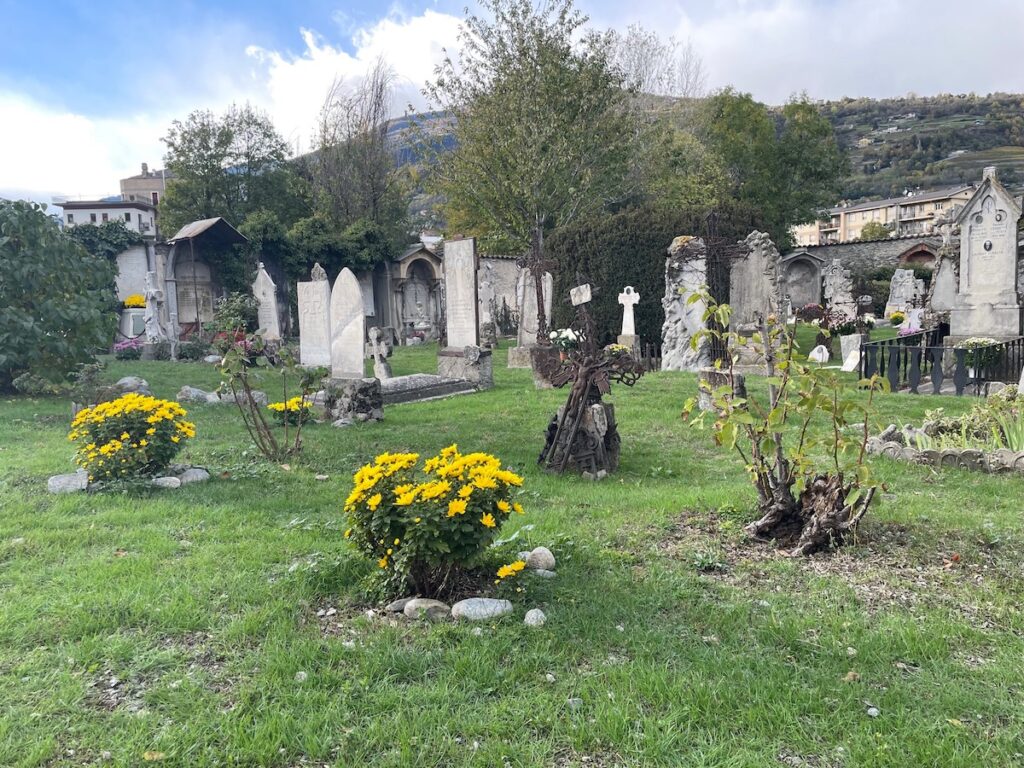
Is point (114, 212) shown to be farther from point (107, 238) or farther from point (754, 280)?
point (754, 280)

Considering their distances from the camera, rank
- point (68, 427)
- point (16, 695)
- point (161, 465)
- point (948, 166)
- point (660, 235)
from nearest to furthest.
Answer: point (16, 695) < point (161, 465) < point (68, 427) < point (660, 235) < point (948, 166)

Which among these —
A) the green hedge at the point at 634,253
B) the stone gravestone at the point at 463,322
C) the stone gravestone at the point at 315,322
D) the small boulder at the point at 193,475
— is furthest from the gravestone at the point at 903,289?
the small boulder at the point at 193,475

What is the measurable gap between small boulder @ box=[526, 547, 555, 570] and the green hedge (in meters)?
13.8

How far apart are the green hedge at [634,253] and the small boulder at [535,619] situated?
14514mm

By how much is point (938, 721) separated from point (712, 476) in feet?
12.5

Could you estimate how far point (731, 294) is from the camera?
16484 millimetres

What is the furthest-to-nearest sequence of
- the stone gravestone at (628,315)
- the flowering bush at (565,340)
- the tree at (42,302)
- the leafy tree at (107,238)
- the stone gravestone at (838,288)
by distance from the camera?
the stone gravestone at (838,288) < the leafy tree at (107,238) < the stone gravestone at (628,315) < the flowering bush at (565,340) < the tree at (42,302)

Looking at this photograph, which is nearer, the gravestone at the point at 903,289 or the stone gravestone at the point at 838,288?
the gravestone at the point at 903,289

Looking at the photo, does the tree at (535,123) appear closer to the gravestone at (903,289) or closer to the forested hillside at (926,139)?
the gravestone at (903,289)

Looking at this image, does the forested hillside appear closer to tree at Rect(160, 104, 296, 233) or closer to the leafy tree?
tree at Rect(160, 104, 296, 233)

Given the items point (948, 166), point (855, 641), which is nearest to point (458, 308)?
point (855, 641)

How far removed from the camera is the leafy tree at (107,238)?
76.7ft

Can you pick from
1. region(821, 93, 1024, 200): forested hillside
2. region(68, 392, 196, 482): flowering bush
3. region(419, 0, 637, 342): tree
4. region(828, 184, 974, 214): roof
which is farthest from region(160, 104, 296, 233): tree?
region(821, 93, 1024, 200): forested hillside

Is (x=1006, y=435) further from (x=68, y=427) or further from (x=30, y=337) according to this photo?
(x=30, y=337)
